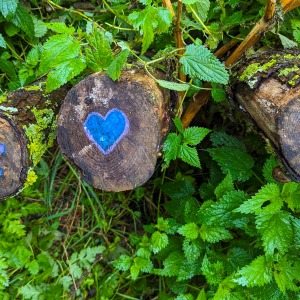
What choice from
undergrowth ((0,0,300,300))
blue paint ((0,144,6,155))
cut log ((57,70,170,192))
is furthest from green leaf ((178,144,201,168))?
blue paint ((0,144,6,155))

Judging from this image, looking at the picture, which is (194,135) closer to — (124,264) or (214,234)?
(214,234)

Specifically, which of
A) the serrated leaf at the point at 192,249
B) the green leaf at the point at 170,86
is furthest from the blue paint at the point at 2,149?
the serrated leaf at the point at 192,249

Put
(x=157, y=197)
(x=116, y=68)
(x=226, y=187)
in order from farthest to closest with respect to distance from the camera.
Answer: (x=157, y=197)
(x=226, y=187)
(x=116, y=68)

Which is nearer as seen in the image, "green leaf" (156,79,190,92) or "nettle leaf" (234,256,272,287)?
"green leaf" (156,79,190,92)

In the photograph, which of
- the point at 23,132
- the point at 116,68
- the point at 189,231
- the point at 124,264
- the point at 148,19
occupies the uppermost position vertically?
the point at 148,19

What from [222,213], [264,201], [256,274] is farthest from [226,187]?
[256,274]

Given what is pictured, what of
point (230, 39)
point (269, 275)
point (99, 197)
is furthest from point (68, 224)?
point (230, 39)

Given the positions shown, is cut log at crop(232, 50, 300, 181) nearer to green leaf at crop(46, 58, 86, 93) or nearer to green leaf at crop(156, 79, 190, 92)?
green leaf at crop(156, 79, 190, 92)
